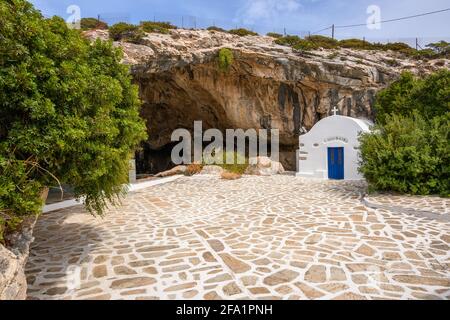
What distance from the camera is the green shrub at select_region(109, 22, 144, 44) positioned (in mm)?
15047

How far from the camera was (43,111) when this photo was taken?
3000 mm

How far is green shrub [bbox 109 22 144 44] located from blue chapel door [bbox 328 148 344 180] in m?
12.6

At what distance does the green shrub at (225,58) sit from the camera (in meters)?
16.8

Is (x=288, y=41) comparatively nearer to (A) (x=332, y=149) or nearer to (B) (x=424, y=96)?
(A) (x=332, y=149)

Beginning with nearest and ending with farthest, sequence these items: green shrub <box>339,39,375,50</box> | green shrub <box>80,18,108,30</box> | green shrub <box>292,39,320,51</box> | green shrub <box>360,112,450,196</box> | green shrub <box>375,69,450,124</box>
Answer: green shrub <box>360,112,450,196</box> → green shrub <box>375,69,450,124</box> → green shrub <box>292,39,320,51</box> → green shrub <box>80,18,108,30</box> → green shrub <box>339,39,375,50</box>

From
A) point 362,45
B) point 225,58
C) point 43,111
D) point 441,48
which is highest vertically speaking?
point 362,45

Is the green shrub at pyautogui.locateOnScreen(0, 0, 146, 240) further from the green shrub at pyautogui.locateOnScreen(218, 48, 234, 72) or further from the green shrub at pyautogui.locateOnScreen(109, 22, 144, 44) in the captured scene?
the green shrub at pyautogui.locateOnScreen(218, 48, 234, 72)

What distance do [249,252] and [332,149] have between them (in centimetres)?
1226

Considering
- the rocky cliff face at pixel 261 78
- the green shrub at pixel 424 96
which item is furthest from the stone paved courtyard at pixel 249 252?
the rocky cliff face at pixel 261 78

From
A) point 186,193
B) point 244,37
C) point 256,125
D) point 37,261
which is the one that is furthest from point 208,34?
point 37,261

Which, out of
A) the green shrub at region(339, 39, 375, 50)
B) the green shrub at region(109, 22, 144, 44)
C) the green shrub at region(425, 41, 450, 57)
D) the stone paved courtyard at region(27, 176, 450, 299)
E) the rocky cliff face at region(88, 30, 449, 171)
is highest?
the green shrub at region(339, 39, 375, 50)

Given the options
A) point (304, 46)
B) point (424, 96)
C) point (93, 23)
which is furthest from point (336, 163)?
point (93, 23)

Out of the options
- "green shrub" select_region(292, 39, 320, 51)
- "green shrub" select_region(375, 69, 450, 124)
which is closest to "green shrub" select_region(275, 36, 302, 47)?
"green shrub" select_region(292, 39, 320, 51)
